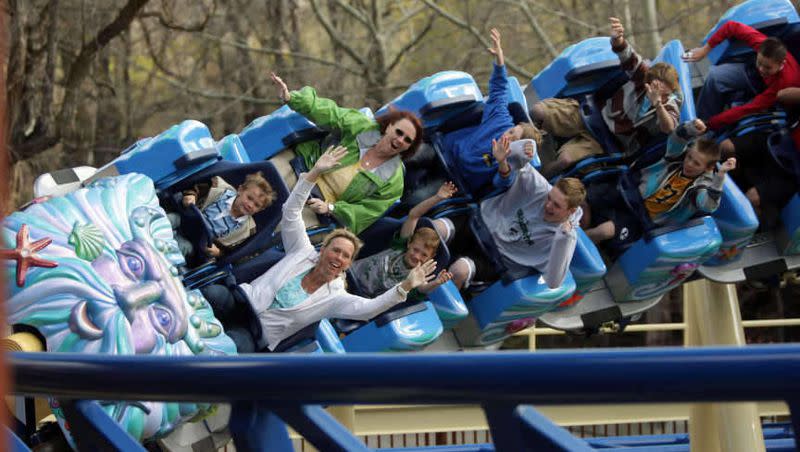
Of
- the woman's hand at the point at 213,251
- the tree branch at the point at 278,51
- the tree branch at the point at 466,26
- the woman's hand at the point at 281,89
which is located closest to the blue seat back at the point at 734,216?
the woman's hand at the point at 281,89

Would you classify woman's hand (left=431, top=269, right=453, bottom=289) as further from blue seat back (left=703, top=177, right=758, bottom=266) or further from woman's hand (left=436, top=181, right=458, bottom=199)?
blue seat back (left=703, top=177, right=758, bottom=266)

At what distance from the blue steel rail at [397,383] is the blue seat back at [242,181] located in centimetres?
238

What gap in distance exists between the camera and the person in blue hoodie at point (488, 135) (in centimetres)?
411

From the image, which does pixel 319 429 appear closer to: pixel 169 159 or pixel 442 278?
pixel 169 159

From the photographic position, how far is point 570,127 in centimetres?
446

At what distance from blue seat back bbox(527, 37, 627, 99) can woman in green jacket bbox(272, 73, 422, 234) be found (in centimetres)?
76

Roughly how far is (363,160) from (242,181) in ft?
1.44

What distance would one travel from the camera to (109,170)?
3666mm

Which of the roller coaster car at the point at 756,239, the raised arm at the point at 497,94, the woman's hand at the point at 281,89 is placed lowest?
the roller coaster car at the point at 756,239

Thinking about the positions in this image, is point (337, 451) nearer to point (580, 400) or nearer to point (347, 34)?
point (580, 400)

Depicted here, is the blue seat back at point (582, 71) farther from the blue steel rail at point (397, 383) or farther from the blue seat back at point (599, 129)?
the blue steel rail at point (397, 383)

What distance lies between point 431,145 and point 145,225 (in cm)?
117

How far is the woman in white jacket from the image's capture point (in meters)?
3.58

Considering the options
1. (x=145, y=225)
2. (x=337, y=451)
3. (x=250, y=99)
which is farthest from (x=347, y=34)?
(x=337, y=451)
